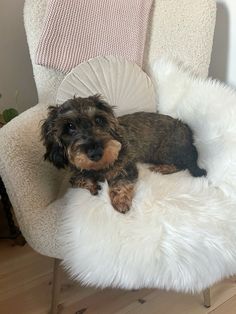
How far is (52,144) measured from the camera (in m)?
1.27

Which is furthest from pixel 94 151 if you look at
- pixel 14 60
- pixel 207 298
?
pixel 14 60

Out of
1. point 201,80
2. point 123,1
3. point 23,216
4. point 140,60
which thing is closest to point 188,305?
point 23,216

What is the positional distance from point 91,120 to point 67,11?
0.60 meters

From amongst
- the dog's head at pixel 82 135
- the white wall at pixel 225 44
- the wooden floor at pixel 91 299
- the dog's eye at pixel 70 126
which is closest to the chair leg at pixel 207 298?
the wooden floor at pixel 91 299

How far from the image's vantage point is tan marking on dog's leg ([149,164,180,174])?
4.82ft

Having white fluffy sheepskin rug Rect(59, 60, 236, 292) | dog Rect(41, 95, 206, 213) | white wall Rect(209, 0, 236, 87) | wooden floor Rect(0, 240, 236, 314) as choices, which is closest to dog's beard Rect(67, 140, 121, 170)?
dog Rect(41, 95, 206, 213)

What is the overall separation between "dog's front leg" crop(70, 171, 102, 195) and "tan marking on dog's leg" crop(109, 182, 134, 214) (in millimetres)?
55

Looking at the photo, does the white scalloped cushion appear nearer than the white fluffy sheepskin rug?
No

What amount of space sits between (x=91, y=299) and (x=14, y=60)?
1241mm

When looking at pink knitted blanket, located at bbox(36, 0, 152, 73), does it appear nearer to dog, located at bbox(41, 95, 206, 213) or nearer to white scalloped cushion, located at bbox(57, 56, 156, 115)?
white scalloped cushion, located at bbox(57, 56, 156, 115)

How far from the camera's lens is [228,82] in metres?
1.95

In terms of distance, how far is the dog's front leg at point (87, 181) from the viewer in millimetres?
1333

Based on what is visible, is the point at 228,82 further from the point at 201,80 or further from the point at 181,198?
the point at 181,198

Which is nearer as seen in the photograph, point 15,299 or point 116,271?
point 116,271
